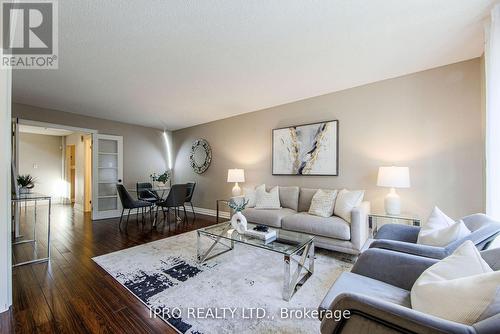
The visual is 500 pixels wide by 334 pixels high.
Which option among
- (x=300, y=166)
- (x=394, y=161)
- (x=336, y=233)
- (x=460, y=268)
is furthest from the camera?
(x=300, y=166)

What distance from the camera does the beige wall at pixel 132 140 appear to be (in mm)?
4523

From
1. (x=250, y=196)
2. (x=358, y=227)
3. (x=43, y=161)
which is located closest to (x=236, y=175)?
(x=250, y=196)

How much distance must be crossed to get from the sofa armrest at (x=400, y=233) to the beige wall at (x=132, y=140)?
5913 millimetres

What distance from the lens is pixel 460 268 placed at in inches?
39.6

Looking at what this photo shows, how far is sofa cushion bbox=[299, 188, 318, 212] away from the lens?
3.57 meters

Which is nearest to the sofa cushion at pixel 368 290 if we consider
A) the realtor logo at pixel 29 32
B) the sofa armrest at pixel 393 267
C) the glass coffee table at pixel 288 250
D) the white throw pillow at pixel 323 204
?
the sofa armrest at pixel 393 267

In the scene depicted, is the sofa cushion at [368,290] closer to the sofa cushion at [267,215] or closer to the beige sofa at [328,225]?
the beige sofa at [328,225]

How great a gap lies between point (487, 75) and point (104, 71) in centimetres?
436

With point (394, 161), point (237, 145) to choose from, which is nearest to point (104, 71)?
point (237, 145)

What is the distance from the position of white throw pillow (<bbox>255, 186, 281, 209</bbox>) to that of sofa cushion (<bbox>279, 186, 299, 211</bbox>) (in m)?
0.10

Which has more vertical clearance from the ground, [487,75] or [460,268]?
[487,75]

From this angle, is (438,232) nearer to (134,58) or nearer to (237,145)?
(134,58)

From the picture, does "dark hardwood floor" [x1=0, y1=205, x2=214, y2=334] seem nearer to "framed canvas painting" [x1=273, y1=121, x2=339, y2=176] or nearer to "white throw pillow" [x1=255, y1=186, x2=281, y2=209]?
"white throw pillow" [x1=255, y1=186, x2=281, y2=209]

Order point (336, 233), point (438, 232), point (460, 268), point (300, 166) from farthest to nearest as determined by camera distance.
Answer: point (300, 166) → point (336, 233) → point (438, 232) → point (460, 268)
